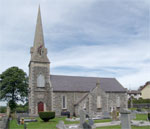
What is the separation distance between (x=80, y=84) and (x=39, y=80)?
9179mm

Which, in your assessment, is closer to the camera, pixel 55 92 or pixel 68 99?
pixel 55 92

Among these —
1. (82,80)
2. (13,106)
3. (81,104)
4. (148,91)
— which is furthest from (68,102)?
(148,91)

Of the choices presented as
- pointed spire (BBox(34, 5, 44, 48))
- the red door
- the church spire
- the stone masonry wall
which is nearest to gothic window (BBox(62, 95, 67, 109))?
the stone masonry wall

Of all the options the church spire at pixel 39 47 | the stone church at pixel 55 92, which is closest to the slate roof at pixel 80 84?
the stone church at pixel 55 92

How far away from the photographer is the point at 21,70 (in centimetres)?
4028

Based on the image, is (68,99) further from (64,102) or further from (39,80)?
(39,80)

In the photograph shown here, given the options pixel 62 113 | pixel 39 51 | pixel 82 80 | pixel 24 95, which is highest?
pixel 39 51

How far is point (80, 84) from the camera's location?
40.8m

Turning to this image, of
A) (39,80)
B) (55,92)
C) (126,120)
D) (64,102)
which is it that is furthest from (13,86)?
(126,120)

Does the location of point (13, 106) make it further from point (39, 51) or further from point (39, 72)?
point (39, 51)

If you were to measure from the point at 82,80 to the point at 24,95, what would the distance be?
12967 mm

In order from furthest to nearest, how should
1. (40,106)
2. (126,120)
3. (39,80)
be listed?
(39,80) → (40,106) → (126,120)

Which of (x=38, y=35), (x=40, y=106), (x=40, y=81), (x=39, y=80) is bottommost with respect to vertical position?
(x=40, y=106)

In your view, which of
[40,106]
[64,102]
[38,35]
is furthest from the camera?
[38,35]
